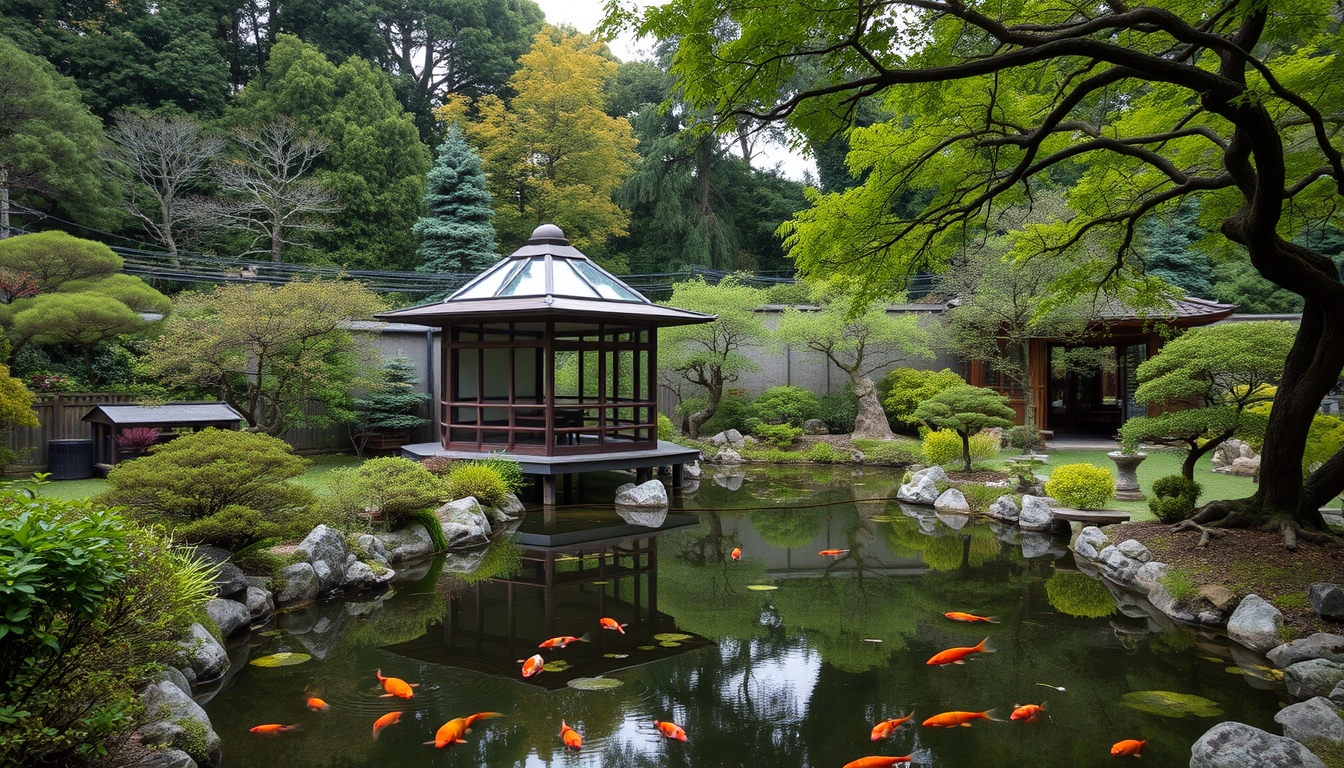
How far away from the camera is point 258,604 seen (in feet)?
18.9

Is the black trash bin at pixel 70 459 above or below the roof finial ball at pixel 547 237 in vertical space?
below

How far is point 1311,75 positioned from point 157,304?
13801mm

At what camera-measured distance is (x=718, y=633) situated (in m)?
5.62

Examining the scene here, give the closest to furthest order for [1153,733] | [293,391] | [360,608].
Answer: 1. [1153,733]
2. [360,608]
3. [293,391]

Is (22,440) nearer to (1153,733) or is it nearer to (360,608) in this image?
(360,608)

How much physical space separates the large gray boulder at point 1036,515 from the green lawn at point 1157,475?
75cm

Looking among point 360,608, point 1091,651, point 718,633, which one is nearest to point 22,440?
point 360,608

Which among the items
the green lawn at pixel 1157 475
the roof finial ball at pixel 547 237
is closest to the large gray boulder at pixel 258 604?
Answer: the roof finial ball at pixel 547 237

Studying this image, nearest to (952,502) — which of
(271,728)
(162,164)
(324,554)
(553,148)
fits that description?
(324,554)

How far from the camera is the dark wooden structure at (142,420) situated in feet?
33.3

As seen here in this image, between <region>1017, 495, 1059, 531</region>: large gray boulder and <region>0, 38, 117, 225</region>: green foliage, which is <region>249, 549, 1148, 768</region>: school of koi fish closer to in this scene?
<region>1017, 495, 1059, 531</region>: large gray boulder

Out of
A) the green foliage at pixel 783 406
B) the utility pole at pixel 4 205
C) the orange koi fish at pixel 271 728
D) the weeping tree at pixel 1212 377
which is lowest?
the orange koi fish at pixel 271 728

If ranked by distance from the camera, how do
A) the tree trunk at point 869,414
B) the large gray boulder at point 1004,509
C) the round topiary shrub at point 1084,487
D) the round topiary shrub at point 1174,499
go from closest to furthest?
the round topiary shrub at point 1174,499
the round topiary shrub at point 1084,487
the large gray boulder at point 1004,509
the tree trunk at point 869,414

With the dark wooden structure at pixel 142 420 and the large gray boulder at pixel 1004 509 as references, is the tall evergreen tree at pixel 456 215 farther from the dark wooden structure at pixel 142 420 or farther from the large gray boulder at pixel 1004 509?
the large gray boulder at pixel 1004 509
